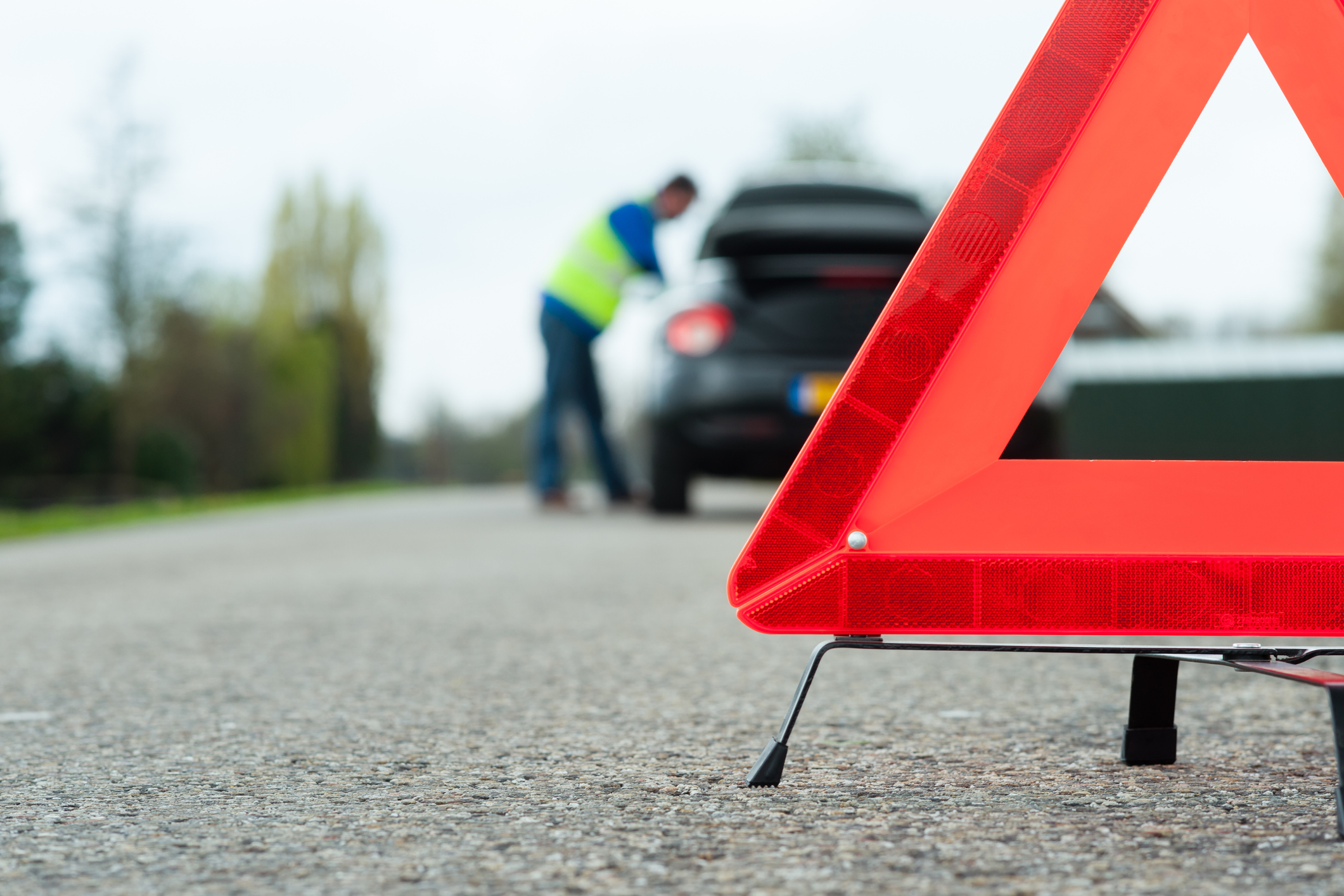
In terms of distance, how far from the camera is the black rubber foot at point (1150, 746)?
6.86 ft

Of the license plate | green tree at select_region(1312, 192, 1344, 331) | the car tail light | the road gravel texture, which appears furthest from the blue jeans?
green tree at select_region(1312, 192, 1344, 331)

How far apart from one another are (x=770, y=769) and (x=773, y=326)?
5.18m

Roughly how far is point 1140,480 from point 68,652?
2.78 meters

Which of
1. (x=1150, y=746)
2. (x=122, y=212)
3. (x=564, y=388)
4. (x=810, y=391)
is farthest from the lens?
(x=122, y=212)

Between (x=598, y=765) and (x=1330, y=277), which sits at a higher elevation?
(x=1330, y=277)

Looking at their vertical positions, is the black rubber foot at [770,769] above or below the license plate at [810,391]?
below

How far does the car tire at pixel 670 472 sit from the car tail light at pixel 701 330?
0.54 metres

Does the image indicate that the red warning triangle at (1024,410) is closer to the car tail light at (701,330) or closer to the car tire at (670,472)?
the car tail light at (701,330)

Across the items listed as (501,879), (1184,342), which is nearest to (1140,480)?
(501,879)

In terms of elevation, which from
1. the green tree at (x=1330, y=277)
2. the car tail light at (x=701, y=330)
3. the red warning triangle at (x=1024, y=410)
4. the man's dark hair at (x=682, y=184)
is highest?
the green tree at (x=1330, y=277)

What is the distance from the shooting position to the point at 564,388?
8750 millimetres

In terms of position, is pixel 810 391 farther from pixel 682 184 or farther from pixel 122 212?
pixel 122 212

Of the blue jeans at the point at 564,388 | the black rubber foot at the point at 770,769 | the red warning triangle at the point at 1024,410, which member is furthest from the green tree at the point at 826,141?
the black rubber foot at the point at 770,769

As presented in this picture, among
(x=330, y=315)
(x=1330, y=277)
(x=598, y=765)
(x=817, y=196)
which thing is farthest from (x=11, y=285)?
(x=598, y=765)
